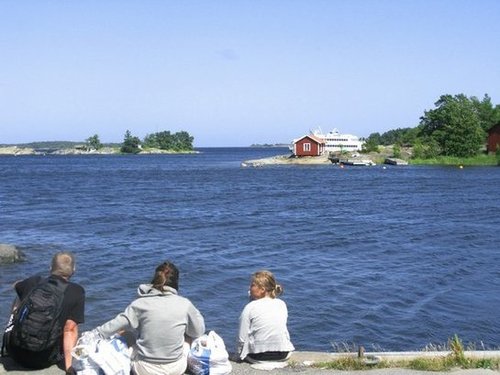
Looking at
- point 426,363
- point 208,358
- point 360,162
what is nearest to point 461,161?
point 360,162

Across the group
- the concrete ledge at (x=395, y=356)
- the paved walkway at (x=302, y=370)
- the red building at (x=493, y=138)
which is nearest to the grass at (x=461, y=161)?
the red building at (x=493, y=138)

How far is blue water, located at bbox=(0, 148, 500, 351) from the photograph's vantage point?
49.1 feet

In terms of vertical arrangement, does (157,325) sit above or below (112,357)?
above

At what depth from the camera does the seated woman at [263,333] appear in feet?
26.3

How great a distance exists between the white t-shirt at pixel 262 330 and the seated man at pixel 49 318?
1.94 metres

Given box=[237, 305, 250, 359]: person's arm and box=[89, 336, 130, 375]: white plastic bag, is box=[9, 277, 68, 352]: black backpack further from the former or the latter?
box=[237, 305, 250, 359]: person's arm

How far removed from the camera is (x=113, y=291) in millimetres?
17688

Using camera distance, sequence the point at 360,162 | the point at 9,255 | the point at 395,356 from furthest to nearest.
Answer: the point at 360,162 → the point at 9,255 → the point at 395,356

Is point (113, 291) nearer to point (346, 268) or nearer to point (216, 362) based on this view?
point (346, 268)

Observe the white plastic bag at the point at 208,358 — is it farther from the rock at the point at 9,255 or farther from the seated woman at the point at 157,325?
the rock at the point at 9,255

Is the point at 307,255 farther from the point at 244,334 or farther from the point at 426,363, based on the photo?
the point at 426,363

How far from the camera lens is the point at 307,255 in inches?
930

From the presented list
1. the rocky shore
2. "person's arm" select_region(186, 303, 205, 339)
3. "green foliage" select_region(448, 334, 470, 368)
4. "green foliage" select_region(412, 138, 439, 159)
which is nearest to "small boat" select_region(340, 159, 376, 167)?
the rocky shore

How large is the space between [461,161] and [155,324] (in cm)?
10067
